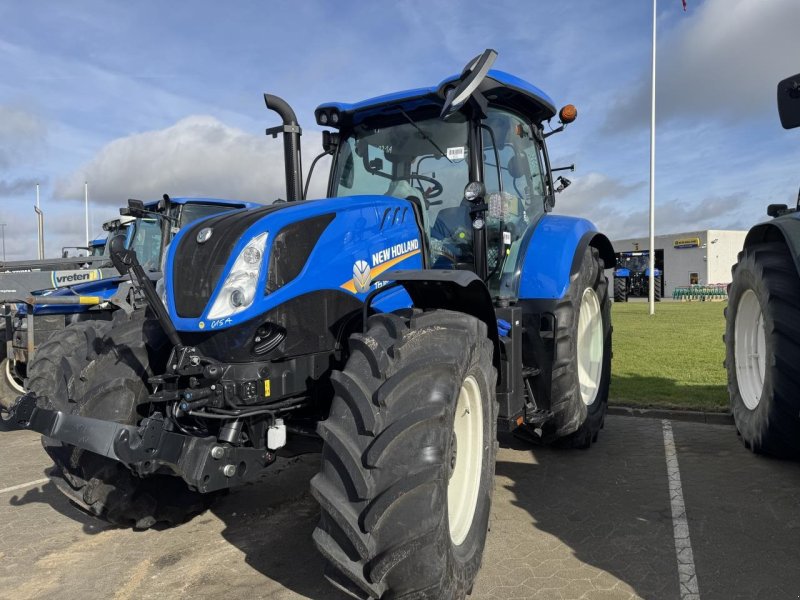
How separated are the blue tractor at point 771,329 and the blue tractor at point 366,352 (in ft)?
4.10

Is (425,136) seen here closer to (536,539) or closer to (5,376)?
(536,539)

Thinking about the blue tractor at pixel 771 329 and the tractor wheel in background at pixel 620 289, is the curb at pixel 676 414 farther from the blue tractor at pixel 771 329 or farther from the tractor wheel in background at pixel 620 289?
the tractor wheel in background at pixel 620 289

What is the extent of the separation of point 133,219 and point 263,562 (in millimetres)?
7188

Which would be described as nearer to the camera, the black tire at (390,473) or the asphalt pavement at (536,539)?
the black tire at (390,473)

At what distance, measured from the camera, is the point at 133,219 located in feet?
29.7

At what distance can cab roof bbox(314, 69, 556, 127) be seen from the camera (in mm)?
3750

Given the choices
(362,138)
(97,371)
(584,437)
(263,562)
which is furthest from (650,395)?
(97,371)

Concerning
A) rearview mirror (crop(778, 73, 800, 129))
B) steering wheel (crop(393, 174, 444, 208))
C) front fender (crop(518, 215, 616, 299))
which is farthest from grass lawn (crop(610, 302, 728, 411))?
steering wheel (crop(393, 174, 444, 208))

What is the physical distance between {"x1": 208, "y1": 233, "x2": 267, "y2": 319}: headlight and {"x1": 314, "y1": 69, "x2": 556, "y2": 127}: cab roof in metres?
1.55

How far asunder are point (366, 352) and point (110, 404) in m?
1.40

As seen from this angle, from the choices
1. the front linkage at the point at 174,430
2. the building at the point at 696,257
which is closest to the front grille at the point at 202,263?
the front linkage at the point at 174,430

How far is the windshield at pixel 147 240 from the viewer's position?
8820 mm

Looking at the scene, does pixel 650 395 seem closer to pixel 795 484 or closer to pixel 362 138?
pixel 795 484

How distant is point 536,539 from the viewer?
3334 millimetres
